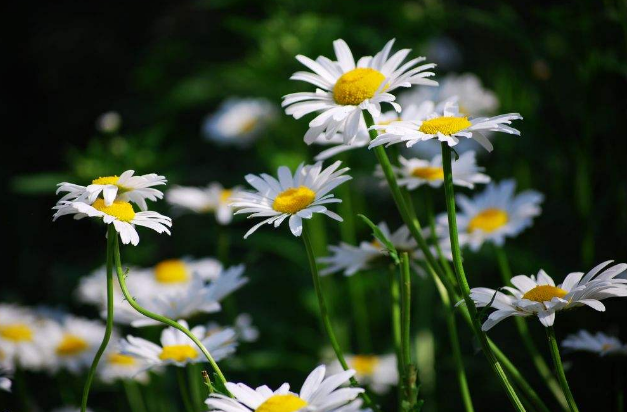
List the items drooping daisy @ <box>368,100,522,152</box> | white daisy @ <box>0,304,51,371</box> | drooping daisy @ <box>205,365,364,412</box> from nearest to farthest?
drooping daisy @ <box>205,365,364,412</box> → drooping daisy @ <box>368,100,522,152</box> → white daisy @ <box>0,304,51,371</box>

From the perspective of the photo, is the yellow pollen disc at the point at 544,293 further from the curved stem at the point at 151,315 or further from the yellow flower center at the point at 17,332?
the yellow flower center at the point at 17,332

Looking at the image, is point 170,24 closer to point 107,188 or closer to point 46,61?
point 46,61

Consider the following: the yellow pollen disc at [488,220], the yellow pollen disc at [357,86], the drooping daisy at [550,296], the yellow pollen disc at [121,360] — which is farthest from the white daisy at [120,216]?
the yellow pollen disc at [121,360]

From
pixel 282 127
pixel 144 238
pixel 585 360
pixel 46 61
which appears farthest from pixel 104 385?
pixel 46 61

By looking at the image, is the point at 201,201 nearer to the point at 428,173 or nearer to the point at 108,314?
the point at 428,173

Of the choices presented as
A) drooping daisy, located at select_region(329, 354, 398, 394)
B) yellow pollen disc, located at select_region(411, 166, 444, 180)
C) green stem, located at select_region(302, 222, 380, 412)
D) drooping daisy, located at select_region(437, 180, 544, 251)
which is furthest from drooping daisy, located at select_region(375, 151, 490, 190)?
drooping daisy, located at select_region(329, 354, 398, 394)

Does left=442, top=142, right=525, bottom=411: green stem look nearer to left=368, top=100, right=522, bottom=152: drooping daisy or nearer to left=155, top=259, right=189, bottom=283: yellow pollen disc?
left=368, top=100, right=522, bottom=152: drooping daisy
